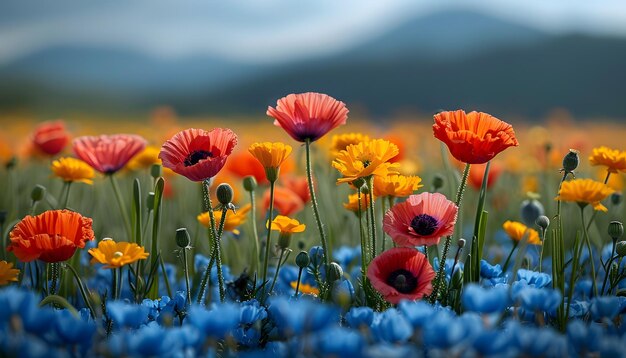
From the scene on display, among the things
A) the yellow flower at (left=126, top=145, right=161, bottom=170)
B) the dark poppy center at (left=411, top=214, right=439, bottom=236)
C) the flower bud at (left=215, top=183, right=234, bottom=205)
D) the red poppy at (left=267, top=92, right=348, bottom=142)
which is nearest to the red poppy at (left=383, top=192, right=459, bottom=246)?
the dark poppy center at (left=411, top=214, right=439, bottom=236)

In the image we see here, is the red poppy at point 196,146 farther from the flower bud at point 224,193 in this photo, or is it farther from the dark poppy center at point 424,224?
the dark poppy center at point 424,224

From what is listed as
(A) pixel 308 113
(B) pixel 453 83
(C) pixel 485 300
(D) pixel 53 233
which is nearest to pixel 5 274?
(D) pixel 53 233

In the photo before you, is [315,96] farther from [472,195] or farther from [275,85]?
[275,85]

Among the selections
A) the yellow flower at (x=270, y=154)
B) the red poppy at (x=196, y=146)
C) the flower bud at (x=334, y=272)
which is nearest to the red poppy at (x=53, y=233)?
the red poppy at (x=196, y=146)

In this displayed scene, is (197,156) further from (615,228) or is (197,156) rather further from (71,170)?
(615,228)

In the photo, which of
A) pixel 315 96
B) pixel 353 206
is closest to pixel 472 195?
pixel 353 206
